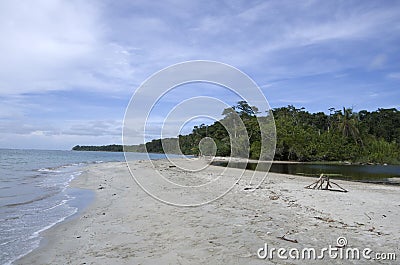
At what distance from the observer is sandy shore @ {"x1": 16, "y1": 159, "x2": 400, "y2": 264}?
6.38 metres

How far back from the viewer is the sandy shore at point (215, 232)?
638cm

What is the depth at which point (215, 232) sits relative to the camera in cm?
796

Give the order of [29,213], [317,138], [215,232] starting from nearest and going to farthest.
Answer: [215,232] → [29,213] → [317,138]

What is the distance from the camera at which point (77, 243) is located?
7.58 metres

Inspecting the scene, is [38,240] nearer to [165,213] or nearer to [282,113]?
[165,213]
